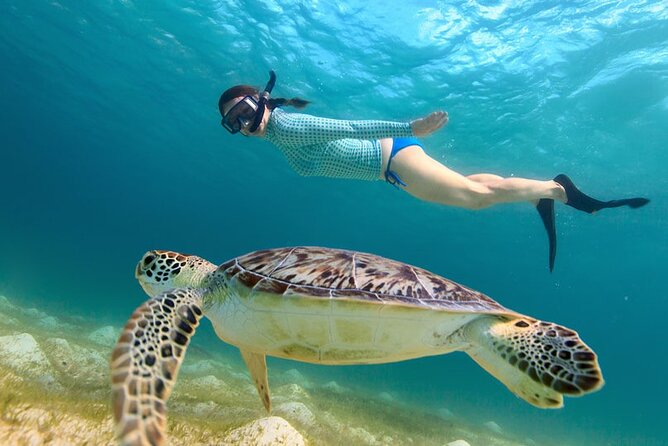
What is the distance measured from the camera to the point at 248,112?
4840 millimetres

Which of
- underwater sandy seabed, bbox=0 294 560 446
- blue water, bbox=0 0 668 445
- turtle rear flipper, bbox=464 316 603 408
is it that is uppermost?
blue water, bbox=0 0 668 445

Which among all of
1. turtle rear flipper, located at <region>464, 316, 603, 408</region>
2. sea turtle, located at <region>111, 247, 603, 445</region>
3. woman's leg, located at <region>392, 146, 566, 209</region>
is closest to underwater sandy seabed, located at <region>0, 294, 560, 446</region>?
sea turtle, located at <region>111, 247, 603, 445</region>

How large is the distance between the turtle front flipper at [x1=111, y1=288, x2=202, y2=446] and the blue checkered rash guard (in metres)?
3.23

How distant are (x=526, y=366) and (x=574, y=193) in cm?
361

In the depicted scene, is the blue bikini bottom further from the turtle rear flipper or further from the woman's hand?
the turtle rear flipper

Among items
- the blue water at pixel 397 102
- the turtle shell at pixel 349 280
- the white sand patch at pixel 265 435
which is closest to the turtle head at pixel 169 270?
the turtle shell at pixel 349 280

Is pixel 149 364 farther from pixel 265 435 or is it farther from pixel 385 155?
pixel 385 155

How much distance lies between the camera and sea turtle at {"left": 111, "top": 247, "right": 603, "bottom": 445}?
1858mm

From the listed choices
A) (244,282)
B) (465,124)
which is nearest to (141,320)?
(244,282)

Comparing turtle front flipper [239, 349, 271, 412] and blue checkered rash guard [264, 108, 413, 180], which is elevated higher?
blue checkered rash guard [264, 108, 413, 180]

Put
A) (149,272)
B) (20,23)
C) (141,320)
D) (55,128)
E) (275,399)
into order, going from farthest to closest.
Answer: (55,128) → (20,23) → (275,399) → (149,272) → (141,320)

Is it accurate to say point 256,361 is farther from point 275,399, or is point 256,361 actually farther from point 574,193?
point 574,193

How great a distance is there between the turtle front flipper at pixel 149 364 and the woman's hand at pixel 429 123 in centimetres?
382

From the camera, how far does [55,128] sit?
3328 centimetres
